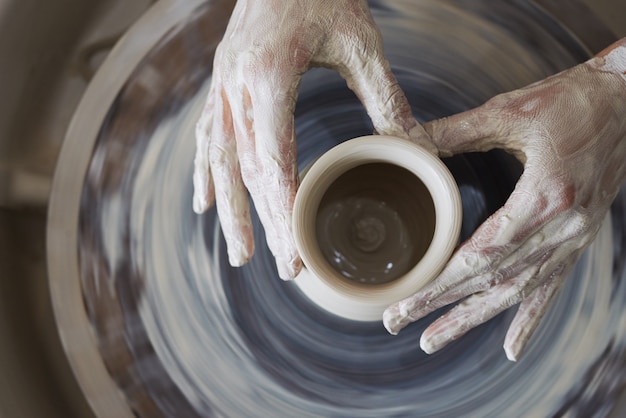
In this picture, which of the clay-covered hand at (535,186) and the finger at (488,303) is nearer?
the clay-covered hand at (535,186)

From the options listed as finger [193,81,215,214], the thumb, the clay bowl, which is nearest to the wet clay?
the clay bowl

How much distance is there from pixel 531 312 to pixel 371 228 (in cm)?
39

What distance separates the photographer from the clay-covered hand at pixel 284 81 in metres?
1.14

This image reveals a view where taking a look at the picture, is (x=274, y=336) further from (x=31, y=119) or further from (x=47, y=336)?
(x=31, y=119)

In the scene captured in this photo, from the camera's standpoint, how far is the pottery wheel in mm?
1392

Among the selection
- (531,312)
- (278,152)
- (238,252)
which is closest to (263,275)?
(238,252)

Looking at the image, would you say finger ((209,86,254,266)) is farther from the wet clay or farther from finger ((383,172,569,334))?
finger ((383,172,569,334))

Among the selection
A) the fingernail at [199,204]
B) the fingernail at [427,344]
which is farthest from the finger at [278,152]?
the fingernail at [427,344]

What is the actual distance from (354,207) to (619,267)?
635 millimetres

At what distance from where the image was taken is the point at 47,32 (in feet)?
5.31

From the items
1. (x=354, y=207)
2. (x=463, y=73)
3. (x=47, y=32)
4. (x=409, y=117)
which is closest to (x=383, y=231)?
(x=354, y=207)

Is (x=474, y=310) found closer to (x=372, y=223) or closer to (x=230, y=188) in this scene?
(x=372, y=223)

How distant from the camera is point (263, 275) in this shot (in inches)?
55.4

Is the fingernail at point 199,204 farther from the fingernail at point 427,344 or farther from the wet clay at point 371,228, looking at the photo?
the fingernail at point 427,344
